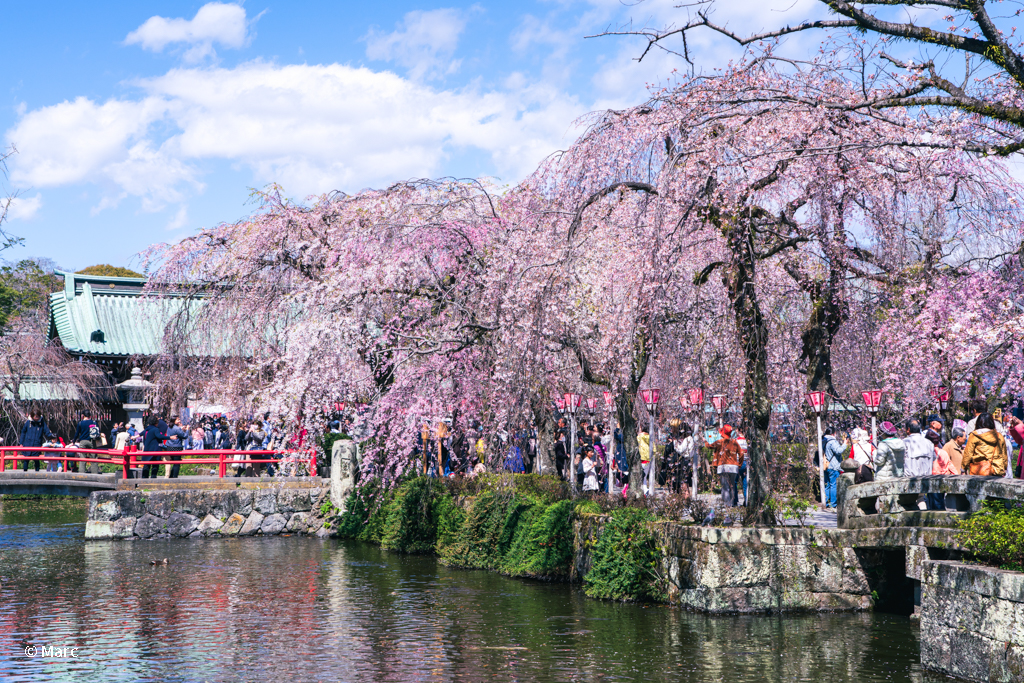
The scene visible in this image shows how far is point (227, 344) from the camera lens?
25.8 meters

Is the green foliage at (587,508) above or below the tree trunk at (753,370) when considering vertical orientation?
below

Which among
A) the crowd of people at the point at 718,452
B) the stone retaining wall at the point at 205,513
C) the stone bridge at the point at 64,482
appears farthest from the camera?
the stone bridge at the point at 64,482

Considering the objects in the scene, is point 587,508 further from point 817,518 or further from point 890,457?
point 890,457

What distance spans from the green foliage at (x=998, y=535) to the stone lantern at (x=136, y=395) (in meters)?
27.3

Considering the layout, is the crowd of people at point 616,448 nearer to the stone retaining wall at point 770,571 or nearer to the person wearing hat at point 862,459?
the person wearing hat at point 862,459

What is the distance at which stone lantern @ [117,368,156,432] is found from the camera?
32.7m

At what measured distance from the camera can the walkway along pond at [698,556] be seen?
1138cm

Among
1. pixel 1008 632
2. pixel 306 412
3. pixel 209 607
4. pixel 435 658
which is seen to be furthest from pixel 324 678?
pixel 306 412

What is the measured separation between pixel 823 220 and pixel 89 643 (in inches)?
497

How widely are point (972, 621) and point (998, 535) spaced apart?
0.97 metres

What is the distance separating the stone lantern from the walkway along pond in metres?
13.9

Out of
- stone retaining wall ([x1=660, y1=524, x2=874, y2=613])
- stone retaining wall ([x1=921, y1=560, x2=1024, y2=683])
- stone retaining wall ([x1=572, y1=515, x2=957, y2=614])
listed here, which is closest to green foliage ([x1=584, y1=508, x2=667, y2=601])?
stone retaining wall ([x1=572, y1=515, x2=957, y2=614])

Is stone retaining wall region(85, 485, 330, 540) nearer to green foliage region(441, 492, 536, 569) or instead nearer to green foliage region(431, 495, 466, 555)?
green foliage region(431, 495, 466, 555)

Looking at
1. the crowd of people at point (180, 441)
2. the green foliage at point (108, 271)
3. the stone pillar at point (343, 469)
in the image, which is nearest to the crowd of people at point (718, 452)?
the stone pillar at point (343, 469)
